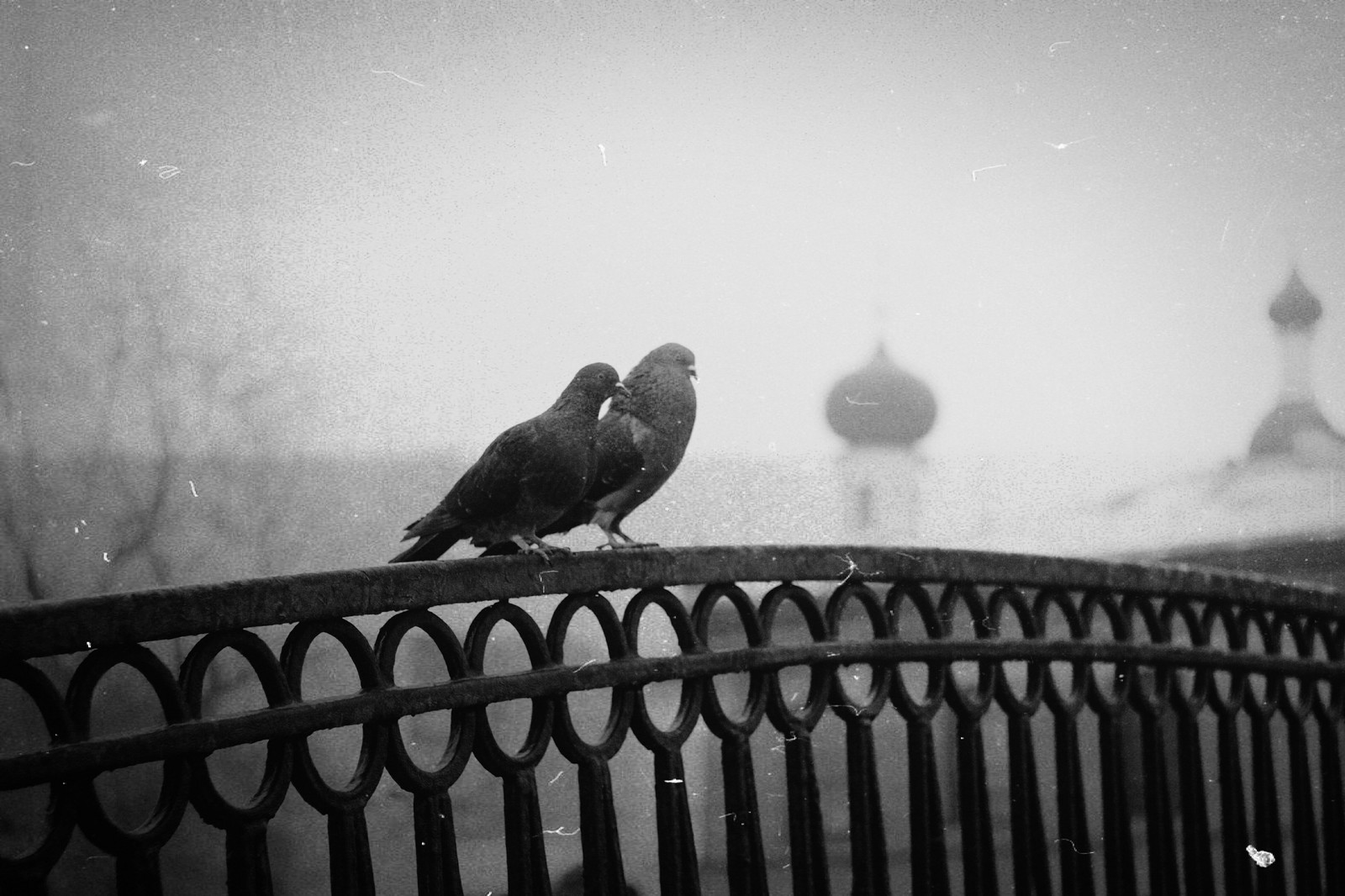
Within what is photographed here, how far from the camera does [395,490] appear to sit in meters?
1.44

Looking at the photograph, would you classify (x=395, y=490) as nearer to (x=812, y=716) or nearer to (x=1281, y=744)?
(x=812, y=716)

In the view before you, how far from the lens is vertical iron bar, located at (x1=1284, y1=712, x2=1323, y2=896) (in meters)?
1.68

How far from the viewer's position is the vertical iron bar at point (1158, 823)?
4.80 ft

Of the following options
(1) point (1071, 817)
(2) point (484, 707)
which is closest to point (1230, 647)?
(1) point (1071, 817)

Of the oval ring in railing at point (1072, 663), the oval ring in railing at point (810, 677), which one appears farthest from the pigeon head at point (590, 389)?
the oval ring in railing at point (1072, 663)

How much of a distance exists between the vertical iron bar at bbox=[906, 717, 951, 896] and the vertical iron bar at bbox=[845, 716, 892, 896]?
6cm

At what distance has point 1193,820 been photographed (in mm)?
1521

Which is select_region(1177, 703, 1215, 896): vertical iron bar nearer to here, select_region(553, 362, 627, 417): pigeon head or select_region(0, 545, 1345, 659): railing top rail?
select_region(0, 545, 1345, 659): railing top rail

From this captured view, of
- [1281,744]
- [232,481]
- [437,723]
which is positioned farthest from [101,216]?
[1281,744]

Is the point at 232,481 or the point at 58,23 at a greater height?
the point at 58,23

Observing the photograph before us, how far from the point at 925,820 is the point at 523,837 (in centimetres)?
50

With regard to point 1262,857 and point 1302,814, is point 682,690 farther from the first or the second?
point 1302,814

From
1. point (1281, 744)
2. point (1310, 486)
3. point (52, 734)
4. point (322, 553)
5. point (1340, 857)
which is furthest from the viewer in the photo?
point (1281, 744)

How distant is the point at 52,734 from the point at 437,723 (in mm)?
1114
